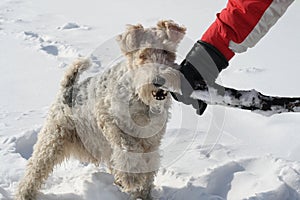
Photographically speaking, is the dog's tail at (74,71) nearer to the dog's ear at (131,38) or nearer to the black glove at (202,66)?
the dog's ear at (131,38)

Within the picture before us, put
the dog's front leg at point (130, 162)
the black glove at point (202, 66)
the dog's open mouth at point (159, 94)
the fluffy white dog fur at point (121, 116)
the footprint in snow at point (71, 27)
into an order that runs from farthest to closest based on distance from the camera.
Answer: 1. the footprint in snow at point (71, 27)
2. the dog's front leg at point (130, 162)
3. the fluffy white dog fur at point (121, 116)
4. the dog's open mouth at point (159, 94)
5. the black glove at point (202, 66)

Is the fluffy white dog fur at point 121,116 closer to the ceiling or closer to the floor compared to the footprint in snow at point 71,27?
closer to the ceiling

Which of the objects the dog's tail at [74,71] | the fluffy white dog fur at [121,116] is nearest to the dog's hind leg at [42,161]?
the fluffy white dog fur at [121,116]

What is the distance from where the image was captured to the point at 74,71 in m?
3.76

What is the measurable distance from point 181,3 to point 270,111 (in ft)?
24.5

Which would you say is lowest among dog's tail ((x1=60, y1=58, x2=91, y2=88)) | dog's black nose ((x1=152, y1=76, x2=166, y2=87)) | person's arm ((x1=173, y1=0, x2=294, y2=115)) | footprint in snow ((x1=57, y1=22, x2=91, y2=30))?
footprint in snow ((x1=57, y1=22, x2=91, y2=30))

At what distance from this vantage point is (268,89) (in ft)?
17.0

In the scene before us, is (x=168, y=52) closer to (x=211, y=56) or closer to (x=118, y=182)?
(x=211, y=56)

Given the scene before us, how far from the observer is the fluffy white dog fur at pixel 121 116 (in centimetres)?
324

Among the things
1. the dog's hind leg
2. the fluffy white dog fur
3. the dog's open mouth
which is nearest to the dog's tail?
the fluffy white dog fur

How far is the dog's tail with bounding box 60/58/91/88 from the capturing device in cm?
373

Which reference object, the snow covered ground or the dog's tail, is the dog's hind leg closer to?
the snow covered ground

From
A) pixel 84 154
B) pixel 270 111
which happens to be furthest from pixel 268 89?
pixel 270 111

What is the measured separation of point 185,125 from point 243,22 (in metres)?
2.36
